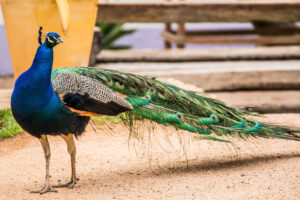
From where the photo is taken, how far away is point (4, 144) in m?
3.51

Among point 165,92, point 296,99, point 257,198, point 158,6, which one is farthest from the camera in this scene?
point 158,6

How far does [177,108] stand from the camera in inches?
119

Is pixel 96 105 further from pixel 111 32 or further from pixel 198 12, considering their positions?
pixel 111 32

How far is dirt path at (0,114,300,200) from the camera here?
2.66 meters

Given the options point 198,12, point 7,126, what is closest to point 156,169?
point 7,126

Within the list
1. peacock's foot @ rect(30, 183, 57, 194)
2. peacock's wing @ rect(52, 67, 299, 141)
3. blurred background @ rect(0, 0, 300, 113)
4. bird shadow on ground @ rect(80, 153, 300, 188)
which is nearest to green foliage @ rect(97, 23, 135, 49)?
blurred background @ rect(0, 0, 300, 113)

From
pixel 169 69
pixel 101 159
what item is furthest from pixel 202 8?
pixel 101 159

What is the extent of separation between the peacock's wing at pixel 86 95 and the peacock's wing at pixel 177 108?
0.19 ft

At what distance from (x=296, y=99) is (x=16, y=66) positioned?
279cm

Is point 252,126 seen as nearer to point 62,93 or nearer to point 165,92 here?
point 165,92

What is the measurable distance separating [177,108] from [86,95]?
651mm

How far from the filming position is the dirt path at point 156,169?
8.71ft

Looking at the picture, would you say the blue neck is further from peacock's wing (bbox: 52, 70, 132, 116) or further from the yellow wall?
the yellow wall

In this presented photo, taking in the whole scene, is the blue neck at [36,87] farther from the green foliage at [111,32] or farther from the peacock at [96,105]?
the green foliage at [111,32]
